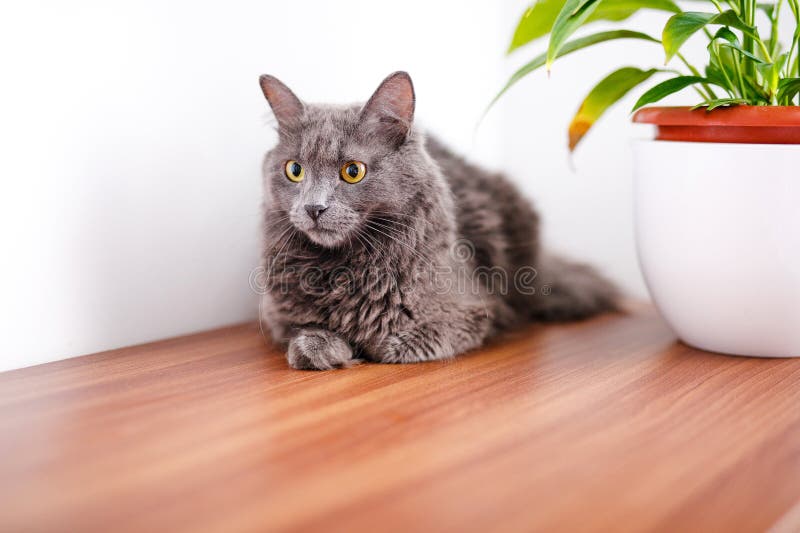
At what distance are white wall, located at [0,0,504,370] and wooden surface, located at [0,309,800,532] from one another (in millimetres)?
144

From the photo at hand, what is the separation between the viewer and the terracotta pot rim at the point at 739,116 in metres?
1.30

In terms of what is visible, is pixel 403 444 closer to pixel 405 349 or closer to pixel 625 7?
pixel 405 349

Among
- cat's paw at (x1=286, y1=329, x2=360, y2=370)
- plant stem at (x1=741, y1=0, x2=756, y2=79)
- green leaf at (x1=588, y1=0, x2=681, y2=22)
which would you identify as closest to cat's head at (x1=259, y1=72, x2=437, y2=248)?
cat's paw at (x1=286, y1=329, x2=360, y2=370)

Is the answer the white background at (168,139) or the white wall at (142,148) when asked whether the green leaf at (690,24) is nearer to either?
the white background at (168,139)

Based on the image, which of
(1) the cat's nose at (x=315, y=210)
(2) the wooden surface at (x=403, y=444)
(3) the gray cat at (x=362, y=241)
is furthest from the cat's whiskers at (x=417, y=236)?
(2) the wooden surface at (x=403, y=444)

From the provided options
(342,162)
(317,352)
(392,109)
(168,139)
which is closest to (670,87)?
(392,109)

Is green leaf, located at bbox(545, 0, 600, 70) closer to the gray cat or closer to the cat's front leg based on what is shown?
the gray cat

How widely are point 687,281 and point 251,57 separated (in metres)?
1.11

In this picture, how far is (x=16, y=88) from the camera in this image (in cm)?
129

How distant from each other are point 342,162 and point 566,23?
19.0 inches

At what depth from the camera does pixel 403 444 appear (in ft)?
3.32

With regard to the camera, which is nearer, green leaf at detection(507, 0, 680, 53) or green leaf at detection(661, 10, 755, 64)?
green leaf at detection(661, 10, 755, 64)

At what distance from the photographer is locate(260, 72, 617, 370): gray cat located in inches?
53.8

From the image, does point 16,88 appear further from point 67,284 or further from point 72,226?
point 67,284
